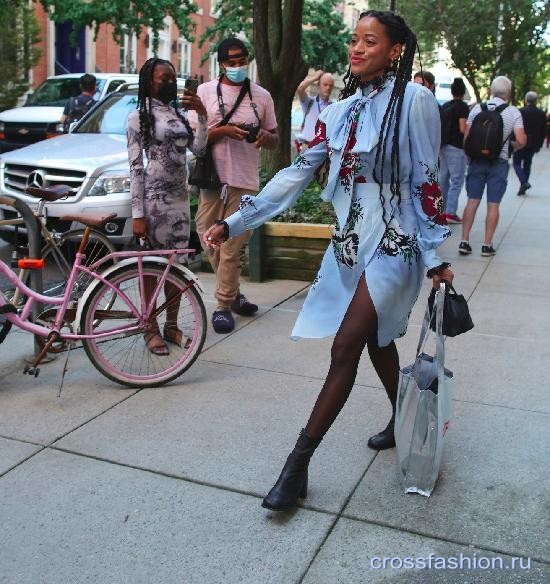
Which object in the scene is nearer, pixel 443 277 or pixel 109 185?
pixel 443 277

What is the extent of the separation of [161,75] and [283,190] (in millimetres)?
1792

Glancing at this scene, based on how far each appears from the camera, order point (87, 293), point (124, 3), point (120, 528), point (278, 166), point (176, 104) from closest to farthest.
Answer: point (120, 528)
point (87, 293)
point (176, 104)
point (278, 166)
point (124, 3)

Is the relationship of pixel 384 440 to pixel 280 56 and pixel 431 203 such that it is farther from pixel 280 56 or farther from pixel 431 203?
pixel 280 56

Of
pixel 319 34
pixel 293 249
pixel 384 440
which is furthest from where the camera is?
pixel 319 34

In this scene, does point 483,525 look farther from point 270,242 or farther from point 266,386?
point 270,242

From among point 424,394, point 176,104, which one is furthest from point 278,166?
point 424,394

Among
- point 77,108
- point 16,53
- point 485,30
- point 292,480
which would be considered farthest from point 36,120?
point 485,30

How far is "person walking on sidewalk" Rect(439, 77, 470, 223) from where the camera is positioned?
10344 millimetres

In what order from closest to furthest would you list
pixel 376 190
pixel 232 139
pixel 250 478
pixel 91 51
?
pixel 376 190
pixel 250 478
pixel 232 139
pixel 91 51

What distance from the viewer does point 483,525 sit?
3.16 m

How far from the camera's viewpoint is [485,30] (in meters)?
34.8

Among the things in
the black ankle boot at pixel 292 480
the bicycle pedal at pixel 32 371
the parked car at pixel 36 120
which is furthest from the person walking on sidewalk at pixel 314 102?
the black ankle boot at pixel 292 480

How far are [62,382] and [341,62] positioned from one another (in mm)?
26643

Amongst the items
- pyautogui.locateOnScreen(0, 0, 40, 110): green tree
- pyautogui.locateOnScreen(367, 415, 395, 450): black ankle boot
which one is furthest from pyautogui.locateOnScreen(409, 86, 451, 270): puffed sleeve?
pyautogui.locateOnScreen(0, 0, 40, 110): green tree
